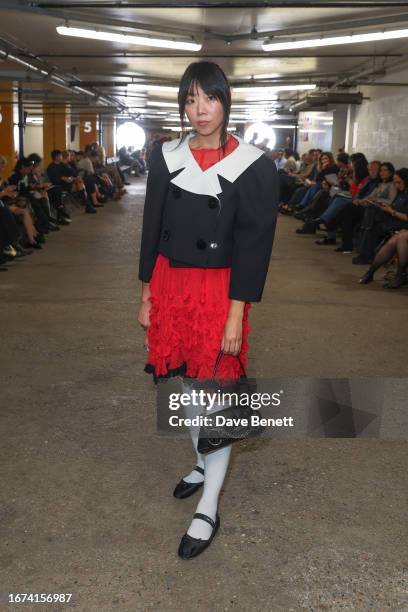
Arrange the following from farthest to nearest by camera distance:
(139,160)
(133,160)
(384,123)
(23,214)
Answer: (139,160)
(133,160)
(384,123)
(23,214)

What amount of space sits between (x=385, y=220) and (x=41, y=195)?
14.7 ft

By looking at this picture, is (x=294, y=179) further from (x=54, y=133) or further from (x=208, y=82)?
(x=208, y=82)

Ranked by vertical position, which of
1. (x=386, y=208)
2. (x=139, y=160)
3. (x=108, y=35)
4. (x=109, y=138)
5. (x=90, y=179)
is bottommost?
(x=90, y=179)

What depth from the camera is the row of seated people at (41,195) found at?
22.1ft

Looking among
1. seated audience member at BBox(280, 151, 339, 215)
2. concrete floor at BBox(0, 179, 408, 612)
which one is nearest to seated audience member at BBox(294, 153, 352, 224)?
seated audience member at BBox(280, 151, 339, 215)

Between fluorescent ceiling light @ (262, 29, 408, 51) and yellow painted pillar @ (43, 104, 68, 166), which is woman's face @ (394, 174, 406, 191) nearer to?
fluorescent ceiling light @ (262, 29, 408, 51)

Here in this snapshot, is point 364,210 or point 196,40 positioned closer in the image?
point 364,210

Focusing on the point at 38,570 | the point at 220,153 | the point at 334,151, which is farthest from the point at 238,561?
the point at 334,151

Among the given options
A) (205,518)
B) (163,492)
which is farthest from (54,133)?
(205,518)

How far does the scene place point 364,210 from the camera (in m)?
7.76

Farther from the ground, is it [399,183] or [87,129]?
[87,129]

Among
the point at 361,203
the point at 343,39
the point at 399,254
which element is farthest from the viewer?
the point at 343,39

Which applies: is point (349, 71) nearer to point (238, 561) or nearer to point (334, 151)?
point (334, 151)

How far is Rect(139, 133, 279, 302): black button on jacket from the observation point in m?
1.81
